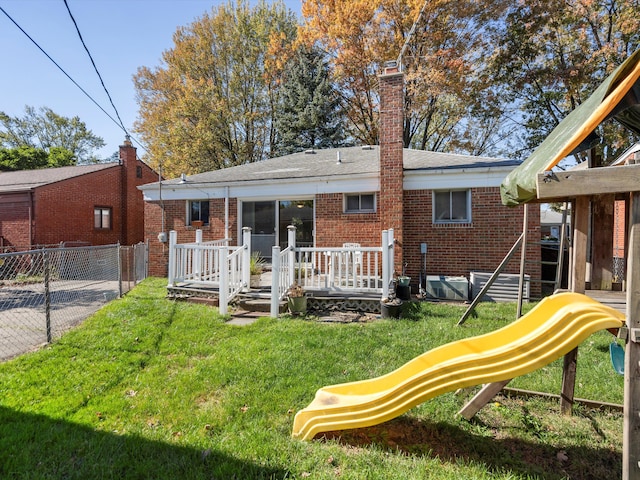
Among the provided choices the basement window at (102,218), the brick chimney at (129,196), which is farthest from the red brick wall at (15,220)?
the brick chimney at (129,196)

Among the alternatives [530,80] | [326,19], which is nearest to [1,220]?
[326,19]

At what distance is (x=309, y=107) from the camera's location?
69.5ft

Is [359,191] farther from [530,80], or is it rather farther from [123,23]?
[530,80]

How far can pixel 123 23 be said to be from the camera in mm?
7172

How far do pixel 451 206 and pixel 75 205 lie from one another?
55.6 ft

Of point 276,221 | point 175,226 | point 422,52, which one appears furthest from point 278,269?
point 422,52

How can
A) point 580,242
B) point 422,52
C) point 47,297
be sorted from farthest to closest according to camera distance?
point 422,52 → point 47,297 → point 580,242

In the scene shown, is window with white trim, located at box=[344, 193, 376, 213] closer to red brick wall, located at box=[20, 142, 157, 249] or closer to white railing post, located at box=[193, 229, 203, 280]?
white railing post, located at box=[193, 229, 203, 280]

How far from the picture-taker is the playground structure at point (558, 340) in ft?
6.91

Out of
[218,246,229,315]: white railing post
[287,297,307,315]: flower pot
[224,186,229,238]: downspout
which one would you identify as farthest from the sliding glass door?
[218,246,229,315]: white railing post

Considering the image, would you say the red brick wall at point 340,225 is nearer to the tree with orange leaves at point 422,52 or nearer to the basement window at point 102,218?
the tree with orange leaves at point 422,52

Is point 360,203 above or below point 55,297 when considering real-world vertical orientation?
above

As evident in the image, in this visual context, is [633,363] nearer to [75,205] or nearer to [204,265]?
[204,265]

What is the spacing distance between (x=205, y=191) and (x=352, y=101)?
45.4 feet
